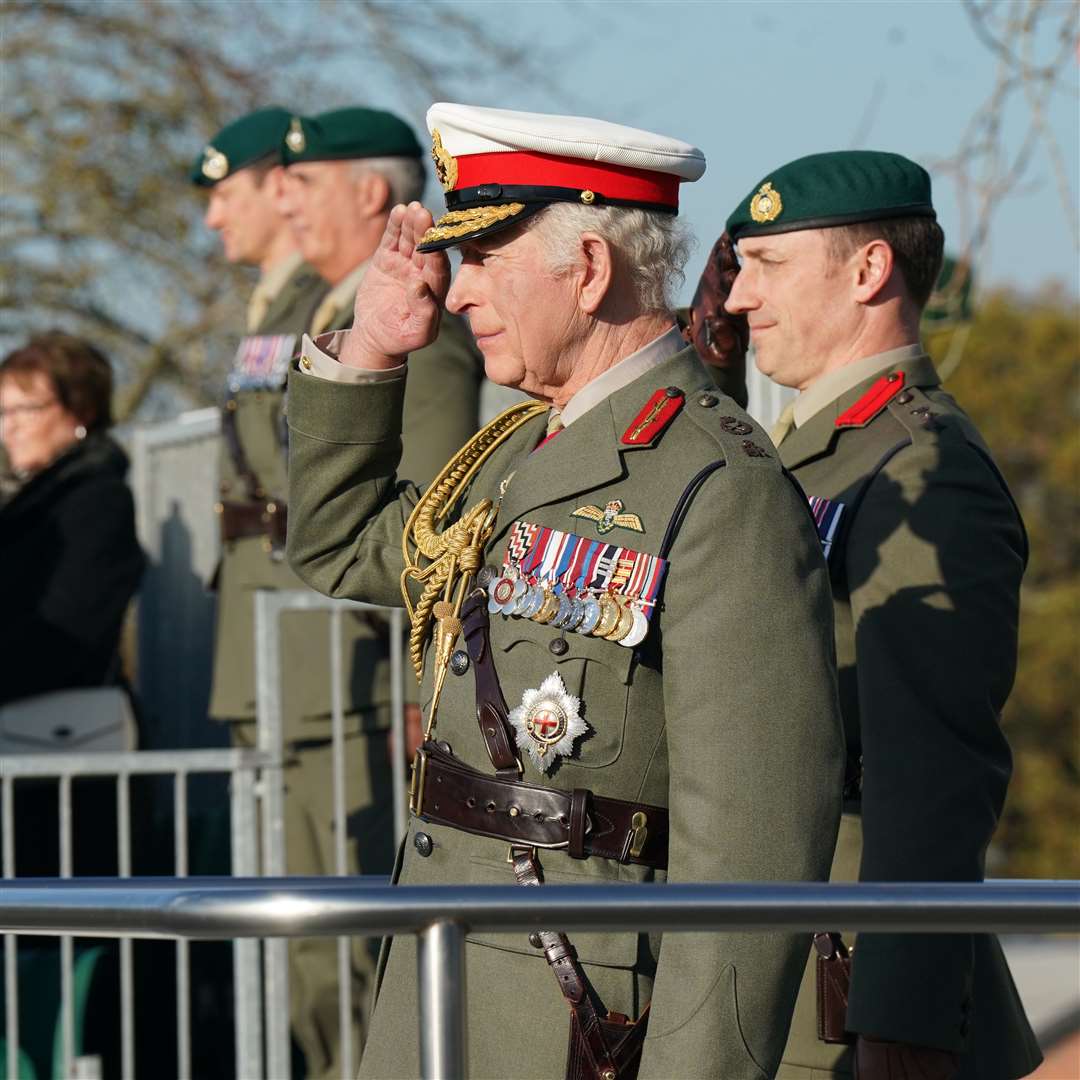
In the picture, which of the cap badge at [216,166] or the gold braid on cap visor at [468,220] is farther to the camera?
the cap badge at [216,166]

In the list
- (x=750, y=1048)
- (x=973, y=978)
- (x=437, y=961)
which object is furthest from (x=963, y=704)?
(x=437, y=961)

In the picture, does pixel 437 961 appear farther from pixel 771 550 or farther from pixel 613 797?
pixel 771 550

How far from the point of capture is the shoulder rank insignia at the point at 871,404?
322cm

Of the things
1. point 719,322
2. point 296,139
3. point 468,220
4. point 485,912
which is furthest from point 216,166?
point 485,912

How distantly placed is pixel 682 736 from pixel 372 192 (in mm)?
3188

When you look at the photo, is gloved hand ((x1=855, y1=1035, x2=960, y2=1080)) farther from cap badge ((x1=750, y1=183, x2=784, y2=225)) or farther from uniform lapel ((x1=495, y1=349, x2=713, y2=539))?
cap badge ((x1=750, y1=183, x2=784, y2=225))

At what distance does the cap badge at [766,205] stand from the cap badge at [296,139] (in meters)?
2.15

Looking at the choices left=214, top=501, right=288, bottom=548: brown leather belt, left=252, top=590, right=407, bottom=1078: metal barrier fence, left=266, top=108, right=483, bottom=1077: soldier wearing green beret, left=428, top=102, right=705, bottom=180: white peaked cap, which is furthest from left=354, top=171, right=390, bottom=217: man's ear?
left=428, top=102, right=705, bottom=180: white peaked cap

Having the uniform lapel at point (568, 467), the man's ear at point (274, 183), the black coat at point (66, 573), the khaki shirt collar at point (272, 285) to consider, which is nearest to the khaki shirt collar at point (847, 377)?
the uniform lapel at point (568, 467)

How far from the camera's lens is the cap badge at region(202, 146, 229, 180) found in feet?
18.9

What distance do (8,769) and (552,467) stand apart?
298cm

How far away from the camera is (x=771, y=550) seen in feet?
7.85

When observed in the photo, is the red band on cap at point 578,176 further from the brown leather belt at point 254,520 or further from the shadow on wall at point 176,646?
the shadow on wall at point 176,646

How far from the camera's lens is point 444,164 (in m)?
2.75
